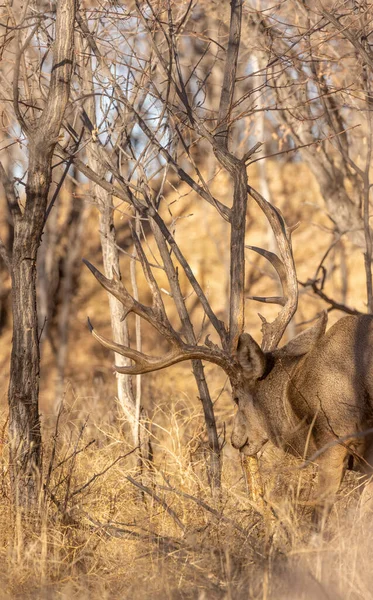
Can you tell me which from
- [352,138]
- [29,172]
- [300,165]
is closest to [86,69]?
[29,172]

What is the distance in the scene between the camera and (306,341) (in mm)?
5438

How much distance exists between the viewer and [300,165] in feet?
58.3

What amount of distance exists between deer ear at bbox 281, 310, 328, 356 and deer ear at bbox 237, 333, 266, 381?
0.29m

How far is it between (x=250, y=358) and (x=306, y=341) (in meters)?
0.50

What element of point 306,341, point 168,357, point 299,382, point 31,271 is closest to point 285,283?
point 306,341

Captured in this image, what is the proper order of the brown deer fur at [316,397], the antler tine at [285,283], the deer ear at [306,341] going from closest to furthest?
the brown deer fur at [316,397] → the deer ear at [306,341] → the antler tine at [285,283]

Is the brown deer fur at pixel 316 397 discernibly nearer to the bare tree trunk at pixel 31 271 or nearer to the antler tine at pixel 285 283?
the antler tine at pixel 285 283

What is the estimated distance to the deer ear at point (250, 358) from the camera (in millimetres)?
5027

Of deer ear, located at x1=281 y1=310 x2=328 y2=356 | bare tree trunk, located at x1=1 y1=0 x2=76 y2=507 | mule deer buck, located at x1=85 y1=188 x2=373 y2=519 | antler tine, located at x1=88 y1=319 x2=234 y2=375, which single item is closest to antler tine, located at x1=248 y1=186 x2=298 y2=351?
mule deer buck, located at x1=85 y1=188 x2=373 y2=519

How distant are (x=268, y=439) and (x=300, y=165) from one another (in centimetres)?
1312

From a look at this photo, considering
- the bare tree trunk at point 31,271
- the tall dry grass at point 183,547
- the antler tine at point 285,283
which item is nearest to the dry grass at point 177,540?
the tall dry grass at point 183,547

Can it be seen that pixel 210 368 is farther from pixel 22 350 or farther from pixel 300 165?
pixel 22 350

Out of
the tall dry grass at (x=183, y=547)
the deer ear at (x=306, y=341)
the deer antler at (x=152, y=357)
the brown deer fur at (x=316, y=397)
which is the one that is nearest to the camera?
the tall dry grass at (x=183, y=547)

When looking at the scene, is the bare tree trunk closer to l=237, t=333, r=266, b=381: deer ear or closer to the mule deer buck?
the mule deer buck
